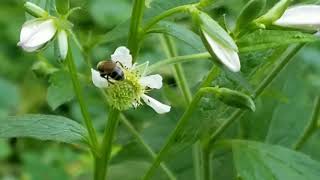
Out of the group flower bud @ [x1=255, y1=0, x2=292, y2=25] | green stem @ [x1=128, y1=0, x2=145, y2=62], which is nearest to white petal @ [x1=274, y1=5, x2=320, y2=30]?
flower bud @ [x1=255, y1=0, x2=292, y2=25]

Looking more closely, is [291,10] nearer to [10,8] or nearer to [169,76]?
[169,76]

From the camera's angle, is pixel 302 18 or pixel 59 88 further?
pixel 59 88

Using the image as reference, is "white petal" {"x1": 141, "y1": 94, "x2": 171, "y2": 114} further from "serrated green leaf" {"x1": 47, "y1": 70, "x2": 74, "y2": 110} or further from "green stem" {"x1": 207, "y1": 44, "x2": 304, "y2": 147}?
"serrated green leaf" {"x1": 47, "y1": 70, "x2": 74, "y2": 110}

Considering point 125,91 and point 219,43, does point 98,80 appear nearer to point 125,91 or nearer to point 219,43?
point 125,91

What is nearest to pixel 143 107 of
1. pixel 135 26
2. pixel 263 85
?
pixel 263 85

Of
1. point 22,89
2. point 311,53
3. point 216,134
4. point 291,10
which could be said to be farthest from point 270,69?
point 22,89

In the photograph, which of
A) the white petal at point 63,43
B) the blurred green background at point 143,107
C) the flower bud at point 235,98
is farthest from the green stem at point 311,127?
the white petal at point 63,43
